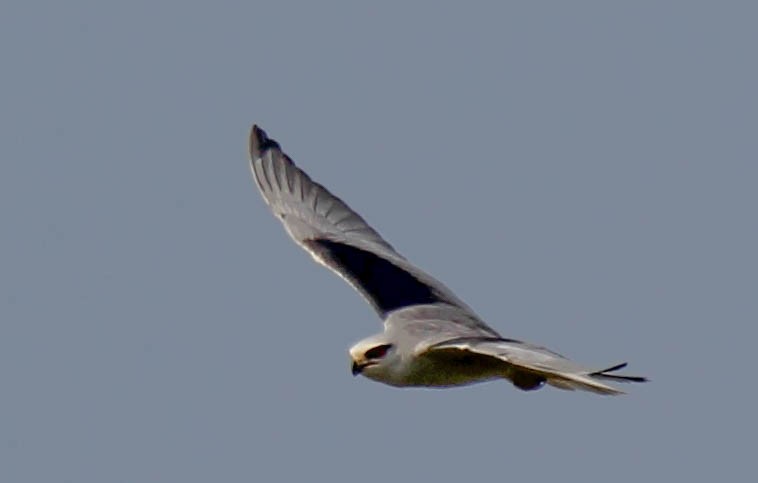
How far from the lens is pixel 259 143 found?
1691cm

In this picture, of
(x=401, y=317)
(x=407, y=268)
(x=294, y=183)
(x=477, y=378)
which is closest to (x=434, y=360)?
(x=477, y=378)

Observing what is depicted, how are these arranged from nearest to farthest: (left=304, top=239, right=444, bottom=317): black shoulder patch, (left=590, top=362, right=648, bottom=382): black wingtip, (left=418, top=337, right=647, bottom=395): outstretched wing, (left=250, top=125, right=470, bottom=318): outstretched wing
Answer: (left=590, top=362, right=648, bottom=382): black wingtip, (left=418, top=337, right=647, bottom=395): outstretched wing, (left=304, top=239, right=444, bottom=317): black shoulder patch, (left=250, top=125, right=470, bottom=318): outstretched wing

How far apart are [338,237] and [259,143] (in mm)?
1099

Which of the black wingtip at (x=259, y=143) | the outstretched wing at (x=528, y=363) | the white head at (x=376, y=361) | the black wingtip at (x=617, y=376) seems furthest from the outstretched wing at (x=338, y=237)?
the black wingtip at (x=617, y=376)

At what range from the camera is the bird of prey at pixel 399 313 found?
12516 mm

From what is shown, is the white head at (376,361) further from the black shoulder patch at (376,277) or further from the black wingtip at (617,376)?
the black wingtip at (617,376)

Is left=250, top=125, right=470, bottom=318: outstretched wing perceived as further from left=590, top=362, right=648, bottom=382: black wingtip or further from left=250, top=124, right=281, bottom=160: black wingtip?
left=590, top=362, right=648, bottom=382: black wingtip

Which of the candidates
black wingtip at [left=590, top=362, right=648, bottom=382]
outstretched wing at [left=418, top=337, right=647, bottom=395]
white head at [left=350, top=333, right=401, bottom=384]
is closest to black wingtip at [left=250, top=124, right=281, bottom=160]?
white head at [left=350, top=333, right=401, bottom=384]

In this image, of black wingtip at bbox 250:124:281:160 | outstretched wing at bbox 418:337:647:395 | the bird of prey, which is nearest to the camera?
outstretched wing at bbox 418:337:647:395

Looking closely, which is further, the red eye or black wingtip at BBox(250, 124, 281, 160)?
black wingtip at BBox(250, 124, 281, 160)

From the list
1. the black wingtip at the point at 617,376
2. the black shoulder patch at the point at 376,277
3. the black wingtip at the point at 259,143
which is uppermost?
the black wingtip at the point at 259,143

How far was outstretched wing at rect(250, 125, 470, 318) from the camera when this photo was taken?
50.4 ft

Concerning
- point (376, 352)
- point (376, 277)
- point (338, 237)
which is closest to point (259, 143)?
point (338, 237)

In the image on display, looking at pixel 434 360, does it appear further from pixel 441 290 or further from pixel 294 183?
pixel 294 183
